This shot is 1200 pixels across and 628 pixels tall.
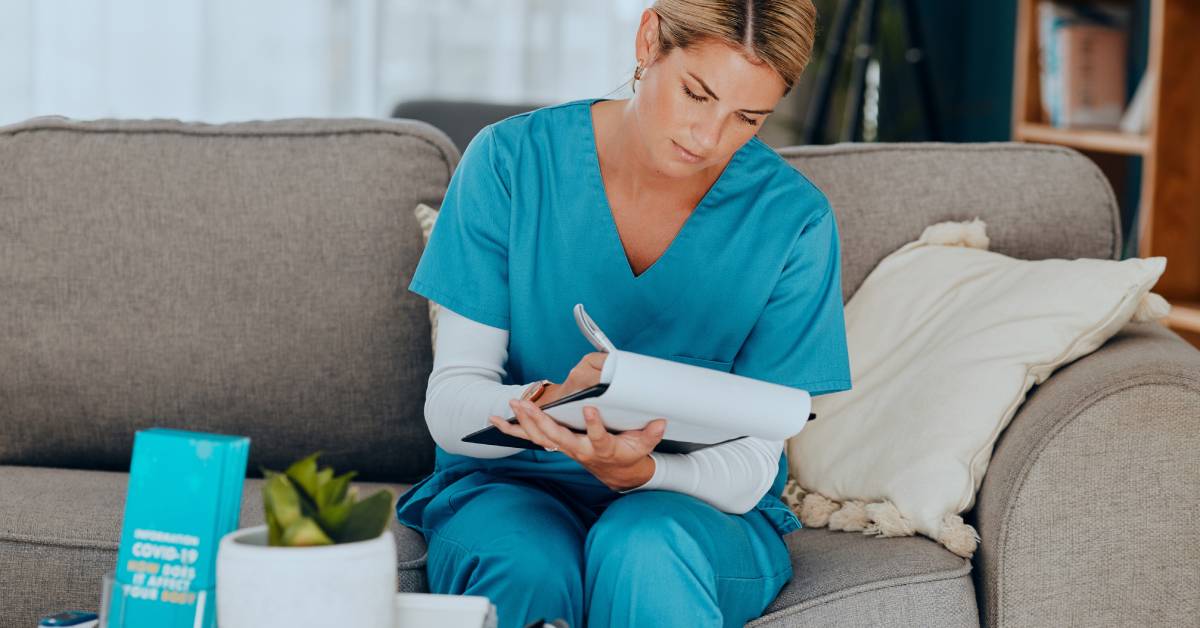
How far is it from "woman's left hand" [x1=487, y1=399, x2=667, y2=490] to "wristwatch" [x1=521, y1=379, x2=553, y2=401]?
59mm

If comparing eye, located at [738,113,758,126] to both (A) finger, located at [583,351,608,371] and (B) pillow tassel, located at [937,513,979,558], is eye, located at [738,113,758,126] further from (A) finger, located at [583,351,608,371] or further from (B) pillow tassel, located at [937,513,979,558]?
(B) pillow tassel, located at [937,513,979,558]

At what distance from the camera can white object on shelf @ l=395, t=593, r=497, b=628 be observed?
0.81 metres

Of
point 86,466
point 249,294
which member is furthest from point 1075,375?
point 86,466

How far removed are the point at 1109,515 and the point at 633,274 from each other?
53 centimetres

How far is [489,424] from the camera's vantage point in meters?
1.13

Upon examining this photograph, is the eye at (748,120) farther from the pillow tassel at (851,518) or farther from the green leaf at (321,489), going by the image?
the green leaf at (321,489)

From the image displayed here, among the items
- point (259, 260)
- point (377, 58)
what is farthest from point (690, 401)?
point (377, 58)

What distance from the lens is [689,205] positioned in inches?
52.1

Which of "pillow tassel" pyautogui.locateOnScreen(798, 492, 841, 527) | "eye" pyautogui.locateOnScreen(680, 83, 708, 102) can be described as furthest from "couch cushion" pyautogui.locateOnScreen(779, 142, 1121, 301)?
"eye" pyautogui.locateOnScreen(680, 83, 708, 102)

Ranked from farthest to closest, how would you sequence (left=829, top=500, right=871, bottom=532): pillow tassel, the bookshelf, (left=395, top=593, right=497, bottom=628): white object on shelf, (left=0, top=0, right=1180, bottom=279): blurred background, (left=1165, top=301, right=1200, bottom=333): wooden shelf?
(left=0, top=0, right=1180, bottom=279): blurred background → the bookshelf → (left=1165, top=301, right=1200, bottom=333): wooden shelf → (left=829, top=500, right=871, bottom=532): pillow tassel → (left=395, top=593, right=497, bottom=628): white object on shelf

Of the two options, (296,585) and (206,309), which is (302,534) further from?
(206,309)

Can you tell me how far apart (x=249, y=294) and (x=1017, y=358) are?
3.17 ft

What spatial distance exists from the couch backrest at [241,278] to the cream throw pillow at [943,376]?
0.49ft

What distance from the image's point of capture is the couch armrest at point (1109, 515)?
1.17m
